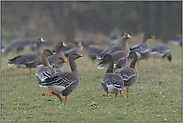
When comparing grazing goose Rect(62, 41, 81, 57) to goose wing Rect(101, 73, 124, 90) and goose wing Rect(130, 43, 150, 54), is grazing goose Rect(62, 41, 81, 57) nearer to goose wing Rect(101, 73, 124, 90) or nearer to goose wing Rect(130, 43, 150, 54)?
goose wing Rect(130, 43, 150, 54)

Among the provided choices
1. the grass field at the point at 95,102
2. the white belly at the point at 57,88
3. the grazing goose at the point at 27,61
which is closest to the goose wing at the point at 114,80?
the grass field at the point at 95,102

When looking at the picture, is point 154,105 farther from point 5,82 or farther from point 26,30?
point 26,30

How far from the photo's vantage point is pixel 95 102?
8422mm

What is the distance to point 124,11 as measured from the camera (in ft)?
114

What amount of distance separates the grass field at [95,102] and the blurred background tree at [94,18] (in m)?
20.3

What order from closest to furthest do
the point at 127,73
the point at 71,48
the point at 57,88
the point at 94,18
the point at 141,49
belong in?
the point at 57,88 → the point at 127,73 → the point at 141,49 → the point at 71,48 → the point at 94,18

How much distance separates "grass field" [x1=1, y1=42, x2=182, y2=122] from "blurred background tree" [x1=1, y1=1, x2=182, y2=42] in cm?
2034

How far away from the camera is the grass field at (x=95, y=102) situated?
22.9 feet

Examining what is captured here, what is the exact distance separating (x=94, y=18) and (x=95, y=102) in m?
27.7

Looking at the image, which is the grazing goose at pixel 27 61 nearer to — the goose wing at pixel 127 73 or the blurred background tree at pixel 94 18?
the goose wing at pixel 127 73

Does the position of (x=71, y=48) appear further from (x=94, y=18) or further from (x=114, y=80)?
(x=94, y=18)

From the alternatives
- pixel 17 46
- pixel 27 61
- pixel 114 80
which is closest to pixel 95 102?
pixel 114 80

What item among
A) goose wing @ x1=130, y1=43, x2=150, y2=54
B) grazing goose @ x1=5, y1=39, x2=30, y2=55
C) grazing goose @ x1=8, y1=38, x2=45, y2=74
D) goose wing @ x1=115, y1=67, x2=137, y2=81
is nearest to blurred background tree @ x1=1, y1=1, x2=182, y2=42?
grazing goose @ x1=5, y1=39, x2=30, y2=55

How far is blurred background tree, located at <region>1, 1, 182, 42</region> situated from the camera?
1235 inches
